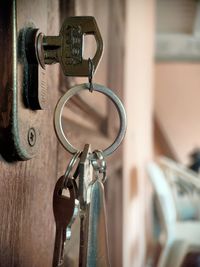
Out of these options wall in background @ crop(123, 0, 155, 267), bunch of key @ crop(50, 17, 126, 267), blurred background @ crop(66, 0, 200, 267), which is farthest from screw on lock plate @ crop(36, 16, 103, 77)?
wall in background @ crop(123, 0, 155, 267)

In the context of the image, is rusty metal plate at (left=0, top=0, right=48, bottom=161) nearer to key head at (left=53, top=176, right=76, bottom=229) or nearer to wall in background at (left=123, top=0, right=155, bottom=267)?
key head at (left=53, top=176, right=76, bottom=229)

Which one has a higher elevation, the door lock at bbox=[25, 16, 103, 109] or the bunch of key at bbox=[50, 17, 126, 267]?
the door lock at bbox=[25, 16, 103, 109]

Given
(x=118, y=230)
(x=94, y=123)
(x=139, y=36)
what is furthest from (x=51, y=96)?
(x=139, y=36)

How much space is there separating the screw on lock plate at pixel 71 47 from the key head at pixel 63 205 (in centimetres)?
7

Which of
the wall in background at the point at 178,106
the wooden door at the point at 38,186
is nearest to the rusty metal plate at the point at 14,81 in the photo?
the wooden door at the point at 38,186

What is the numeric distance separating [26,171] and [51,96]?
0.07 metres

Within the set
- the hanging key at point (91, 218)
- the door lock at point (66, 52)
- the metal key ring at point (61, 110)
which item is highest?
the door lock at point (66, 52)

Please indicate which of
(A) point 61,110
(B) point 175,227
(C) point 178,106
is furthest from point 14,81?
(C) point 178,106

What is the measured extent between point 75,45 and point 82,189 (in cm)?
8

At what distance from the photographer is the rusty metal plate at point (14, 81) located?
7.8 inches

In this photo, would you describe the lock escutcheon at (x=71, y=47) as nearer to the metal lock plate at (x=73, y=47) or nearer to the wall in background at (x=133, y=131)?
the metal lock plate at (x=73, y=47)

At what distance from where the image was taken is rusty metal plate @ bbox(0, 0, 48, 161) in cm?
20

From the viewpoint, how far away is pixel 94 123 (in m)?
0.59

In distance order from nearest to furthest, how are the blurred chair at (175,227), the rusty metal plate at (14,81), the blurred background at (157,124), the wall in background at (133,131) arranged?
the rusty metal plate at (14,81)
the blurred background at (157,124)
the wall in background at (133,131)
the blurred chair at (175,227)
